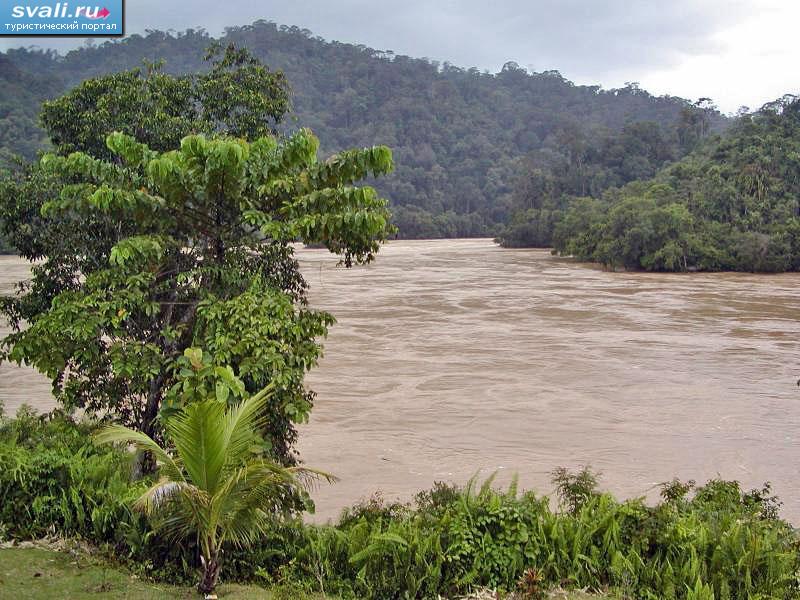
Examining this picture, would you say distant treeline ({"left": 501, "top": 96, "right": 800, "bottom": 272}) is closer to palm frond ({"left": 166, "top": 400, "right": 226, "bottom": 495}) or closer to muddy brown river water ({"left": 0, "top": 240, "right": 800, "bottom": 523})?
muddy brown river water ({"left": 0, "top": 240, "right": 800, "bottom": 523})

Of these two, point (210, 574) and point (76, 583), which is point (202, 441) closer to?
point (210, 574)

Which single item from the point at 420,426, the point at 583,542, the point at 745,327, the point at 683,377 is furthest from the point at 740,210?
the point at 583,542

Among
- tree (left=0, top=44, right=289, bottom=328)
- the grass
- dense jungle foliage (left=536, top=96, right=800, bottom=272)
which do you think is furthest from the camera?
dense jungle foliage (left=536, top=96, right=800, bottom=272)

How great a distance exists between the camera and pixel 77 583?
4.38 meters

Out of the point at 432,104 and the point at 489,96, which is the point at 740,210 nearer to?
the point at 432,104

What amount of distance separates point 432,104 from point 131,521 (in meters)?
101

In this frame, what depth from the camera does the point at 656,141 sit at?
2862 inches

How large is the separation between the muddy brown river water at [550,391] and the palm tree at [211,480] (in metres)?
3.22

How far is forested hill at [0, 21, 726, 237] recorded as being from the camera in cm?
8194

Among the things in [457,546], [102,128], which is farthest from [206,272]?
[102,128]

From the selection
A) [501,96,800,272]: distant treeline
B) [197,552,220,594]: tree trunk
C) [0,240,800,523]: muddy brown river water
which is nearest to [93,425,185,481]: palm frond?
[197,552,220,594]: tree trunk

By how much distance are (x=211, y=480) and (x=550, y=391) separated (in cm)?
1026

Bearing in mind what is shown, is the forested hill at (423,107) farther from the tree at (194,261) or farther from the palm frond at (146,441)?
the palm frond at (146,441)

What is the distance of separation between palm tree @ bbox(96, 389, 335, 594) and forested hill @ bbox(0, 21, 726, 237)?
2356 inches
